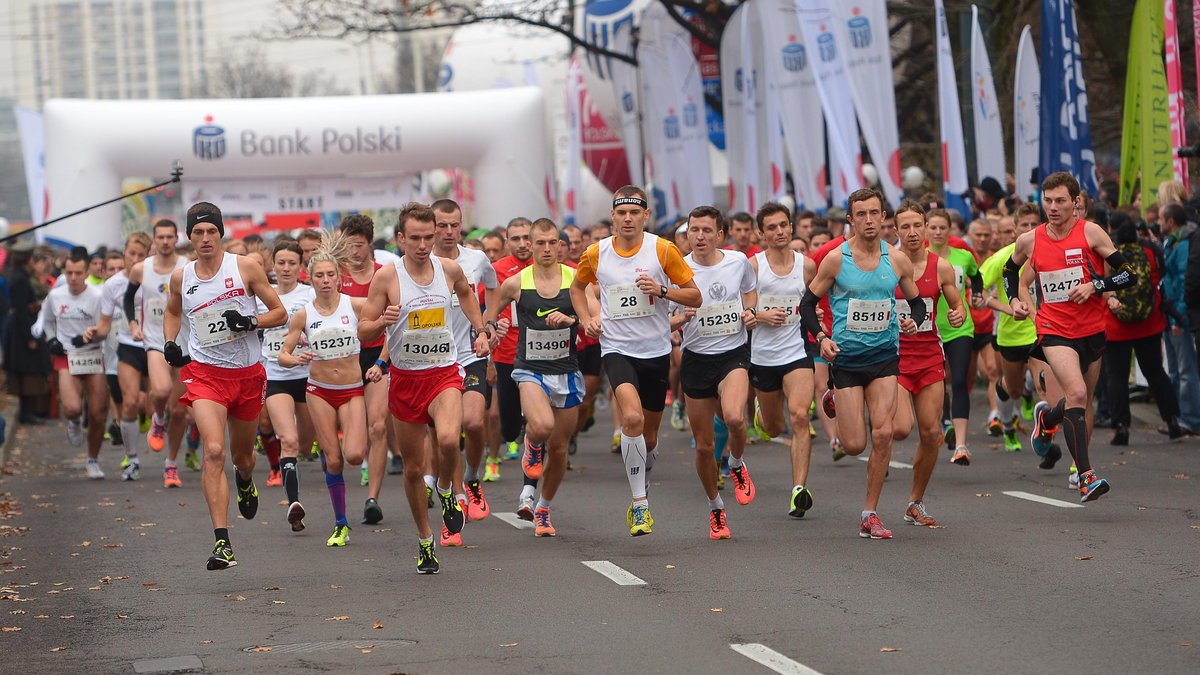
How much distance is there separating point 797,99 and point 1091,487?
38.1 feet

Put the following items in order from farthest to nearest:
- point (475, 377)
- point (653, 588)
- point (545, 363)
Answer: point (545, 363) → point (475, 377) → point (653, 588)

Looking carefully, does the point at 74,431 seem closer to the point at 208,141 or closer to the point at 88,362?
the point at 88,362

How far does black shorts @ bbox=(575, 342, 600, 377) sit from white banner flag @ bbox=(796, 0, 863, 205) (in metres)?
5.64

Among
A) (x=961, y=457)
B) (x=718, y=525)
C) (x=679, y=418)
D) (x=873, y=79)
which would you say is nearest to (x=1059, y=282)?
(x=961, y=457)

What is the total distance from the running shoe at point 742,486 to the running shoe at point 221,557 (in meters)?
3.41

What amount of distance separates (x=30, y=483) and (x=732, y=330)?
7.46m

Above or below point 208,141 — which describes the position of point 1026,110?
below

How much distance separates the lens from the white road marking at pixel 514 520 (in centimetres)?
1126

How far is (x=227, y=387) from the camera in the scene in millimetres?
9898

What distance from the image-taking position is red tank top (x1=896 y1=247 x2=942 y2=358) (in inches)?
429

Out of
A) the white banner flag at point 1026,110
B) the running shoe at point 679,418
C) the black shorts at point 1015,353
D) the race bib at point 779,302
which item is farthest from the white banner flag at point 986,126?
the race bib at point 779,302

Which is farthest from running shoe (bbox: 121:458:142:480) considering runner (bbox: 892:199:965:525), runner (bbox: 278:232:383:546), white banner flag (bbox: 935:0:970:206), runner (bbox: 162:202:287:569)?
white banner flag (bbox: 935:0:970:206)

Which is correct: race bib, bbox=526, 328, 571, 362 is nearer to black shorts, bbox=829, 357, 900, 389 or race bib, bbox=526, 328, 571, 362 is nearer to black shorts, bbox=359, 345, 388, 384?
black shorts, bbox=359, 345, 388, 384

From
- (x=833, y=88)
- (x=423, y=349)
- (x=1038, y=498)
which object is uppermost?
(x=833, y=88)
